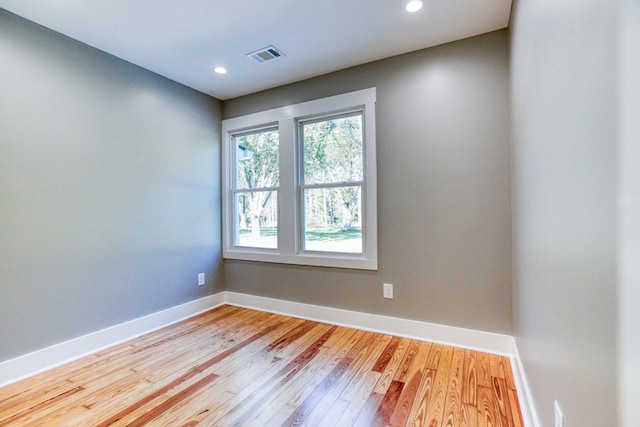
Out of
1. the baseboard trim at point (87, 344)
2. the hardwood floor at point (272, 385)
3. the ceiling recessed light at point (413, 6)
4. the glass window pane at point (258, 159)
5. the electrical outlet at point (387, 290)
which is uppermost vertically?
the ceiling recessed light at point (413, 6)

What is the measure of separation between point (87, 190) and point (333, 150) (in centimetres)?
220

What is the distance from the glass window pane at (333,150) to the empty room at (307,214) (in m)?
0.02

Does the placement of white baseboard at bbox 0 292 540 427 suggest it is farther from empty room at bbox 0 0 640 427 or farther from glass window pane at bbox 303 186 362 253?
glass window pane at bbox 303 186 362 253

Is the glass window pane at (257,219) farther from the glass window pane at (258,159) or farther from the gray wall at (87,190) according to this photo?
the gray wall at (87,190)

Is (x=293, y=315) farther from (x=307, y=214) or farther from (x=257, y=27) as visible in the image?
(x=257, y=27)

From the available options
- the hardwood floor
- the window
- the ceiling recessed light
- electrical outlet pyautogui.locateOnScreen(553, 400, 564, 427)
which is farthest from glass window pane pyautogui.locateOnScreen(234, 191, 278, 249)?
electrical outlet pyautogui.locateOnScreen(553, 400, 564, 427)

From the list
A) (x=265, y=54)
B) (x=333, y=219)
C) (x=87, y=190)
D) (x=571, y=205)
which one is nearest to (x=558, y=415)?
(x=571, y=205)

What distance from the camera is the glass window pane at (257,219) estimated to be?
340 cm

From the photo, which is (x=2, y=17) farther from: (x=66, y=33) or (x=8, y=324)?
(x=8, y=324)

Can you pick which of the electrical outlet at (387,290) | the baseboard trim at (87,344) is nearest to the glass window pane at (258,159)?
the baseboard trim at (87,344)

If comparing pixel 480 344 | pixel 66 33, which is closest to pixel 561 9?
pixel 480 344

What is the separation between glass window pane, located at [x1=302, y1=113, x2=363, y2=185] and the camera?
2.89 meters

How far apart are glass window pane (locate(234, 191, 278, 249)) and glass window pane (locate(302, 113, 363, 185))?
1.88ft

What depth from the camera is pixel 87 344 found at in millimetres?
2355
